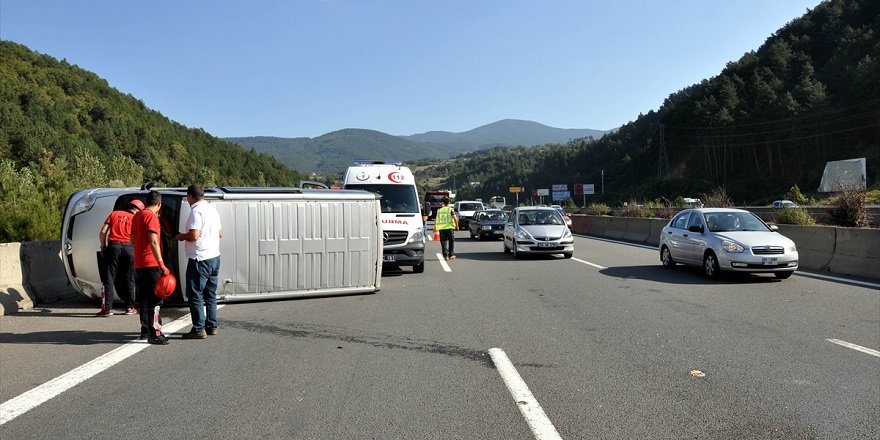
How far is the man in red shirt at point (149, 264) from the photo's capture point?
7.14 metres

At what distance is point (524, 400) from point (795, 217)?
1528 cm

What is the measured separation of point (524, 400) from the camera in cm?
499

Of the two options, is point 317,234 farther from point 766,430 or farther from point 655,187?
point 655,187

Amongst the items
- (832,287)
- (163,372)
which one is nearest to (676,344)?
(163,372)

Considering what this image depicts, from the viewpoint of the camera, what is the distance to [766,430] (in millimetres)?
4301

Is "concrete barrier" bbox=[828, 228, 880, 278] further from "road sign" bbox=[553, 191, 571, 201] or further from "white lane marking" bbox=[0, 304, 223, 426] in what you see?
"road sign" bbox=[553, 191, 571, 201]

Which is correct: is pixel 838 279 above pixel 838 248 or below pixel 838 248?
below

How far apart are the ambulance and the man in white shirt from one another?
243 inches

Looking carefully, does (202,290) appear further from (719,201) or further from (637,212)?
(637,212)

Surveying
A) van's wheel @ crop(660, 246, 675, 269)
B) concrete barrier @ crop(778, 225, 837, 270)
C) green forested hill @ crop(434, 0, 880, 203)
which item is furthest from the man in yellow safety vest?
green forested hill @ crop(434, 0, 880, 203)

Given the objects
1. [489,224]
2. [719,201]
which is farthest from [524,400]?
[719,201]

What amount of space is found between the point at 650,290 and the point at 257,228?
22.5 ft

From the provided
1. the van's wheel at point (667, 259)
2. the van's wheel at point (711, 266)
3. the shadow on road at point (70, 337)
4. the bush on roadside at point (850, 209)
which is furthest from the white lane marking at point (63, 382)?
the bush on roadside at point (850, 209)

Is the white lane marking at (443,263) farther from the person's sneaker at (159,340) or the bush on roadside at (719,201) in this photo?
the bush on roadside at (719,201)
